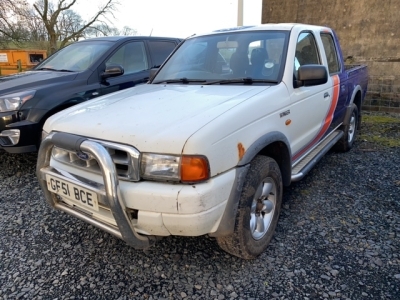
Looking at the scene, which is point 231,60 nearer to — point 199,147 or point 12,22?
point 199,147

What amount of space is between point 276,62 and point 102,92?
8.31 feet

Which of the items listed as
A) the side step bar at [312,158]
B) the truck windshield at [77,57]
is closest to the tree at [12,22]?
the truck windshield at [77,57]

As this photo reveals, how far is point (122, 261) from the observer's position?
8.05ft

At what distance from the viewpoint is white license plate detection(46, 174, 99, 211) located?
6.65 feet

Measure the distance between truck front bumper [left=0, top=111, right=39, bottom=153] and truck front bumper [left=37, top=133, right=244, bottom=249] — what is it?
195cm

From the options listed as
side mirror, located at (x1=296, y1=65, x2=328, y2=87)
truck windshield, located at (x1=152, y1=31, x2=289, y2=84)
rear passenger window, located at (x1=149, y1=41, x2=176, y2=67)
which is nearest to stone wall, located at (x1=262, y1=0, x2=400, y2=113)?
rear passenger window, located at (x1=149, y1=41, x2=176, y2=67)

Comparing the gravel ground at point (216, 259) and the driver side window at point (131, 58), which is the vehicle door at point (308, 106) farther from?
the driver side window at point (131, 58)

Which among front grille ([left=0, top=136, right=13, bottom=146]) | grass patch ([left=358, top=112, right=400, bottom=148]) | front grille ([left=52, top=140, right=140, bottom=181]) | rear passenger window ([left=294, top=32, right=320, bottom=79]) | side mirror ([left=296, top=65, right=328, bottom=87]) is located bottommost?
grass patch ([left=358, top=112, right=400, bottom=148])

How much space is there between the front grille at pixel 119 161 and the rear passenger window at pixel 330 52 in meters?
2.91

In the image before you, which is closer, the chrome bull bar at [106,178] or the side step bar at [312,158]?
the chrome bull bar at [106,178]

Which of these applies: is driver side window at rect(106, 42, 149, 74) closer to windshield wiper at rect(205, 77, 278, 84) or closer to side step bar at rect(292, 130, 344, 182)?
windshield wiper at rect(205, 77, 278, 84)

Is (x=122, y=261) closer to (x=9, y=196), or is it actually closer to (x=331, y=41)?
(x=9, y=196)

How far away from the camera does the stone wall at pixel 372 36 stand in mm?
7578

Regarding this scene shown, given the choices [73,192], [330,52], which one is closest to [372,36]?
[330,52]
